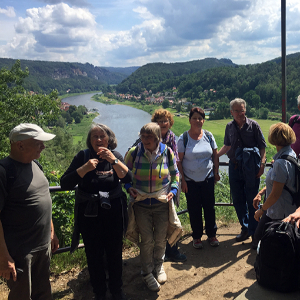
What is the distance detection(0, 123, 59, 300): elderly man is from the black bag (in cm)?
157

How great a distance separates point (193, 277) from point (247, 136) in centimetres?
170

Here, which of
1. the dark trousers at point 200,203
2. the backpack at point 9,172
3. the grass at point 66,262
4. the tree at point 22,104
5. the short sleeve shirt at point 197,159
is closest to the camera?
the backpack at point 9,172

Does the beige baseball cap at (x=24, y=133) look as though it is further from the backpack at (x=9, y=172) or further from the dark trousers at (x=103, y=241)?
the dark trousers at (x=103, y=241)

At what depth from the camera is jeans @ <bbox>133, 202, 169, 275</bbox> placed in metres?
2.71

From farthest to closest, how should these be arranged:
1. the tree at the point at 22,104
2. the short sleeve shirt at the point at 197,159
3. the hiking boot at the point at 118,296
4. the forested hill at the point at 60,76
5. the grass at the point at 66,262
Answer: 1. the forested hill at the point at 60,76
2. the tree at the point at 22,104
3. the short sleeve shirt at the point at 197,159
4. the grass at the point at 66,262
5. the hiking boot at the point at 118,296

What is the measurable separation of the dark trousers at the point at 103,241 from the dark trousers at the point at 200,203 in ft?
3.84

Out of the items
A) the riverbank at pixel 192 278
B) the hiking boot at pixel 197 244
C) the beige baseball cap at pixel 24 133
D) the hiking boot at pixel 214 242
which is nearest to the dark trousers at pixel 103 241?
the riverbank at pixel 192 278

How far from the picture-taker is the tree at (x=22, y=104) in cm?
1647

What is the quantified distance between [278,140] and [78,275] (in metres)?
2.32

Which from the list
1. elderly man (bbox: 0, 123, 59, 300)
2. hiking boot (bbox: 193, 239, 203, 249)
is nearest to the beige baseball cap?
elderly man (bbox: 0, 123, 59, 300)

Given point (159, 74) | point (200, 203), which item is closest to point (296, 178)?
point (200, 203)

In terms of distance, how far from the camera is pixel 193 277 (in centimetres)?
291

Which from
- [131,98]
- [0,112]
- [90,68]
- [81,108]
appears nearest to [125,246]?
[0,112]

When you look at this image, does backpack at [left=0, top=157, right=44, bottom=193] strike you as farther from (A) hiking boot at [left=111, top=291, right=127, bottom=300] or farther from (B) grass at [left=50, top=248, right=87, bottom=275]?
(B) grass at [left=50, top=248, right=87, bottom=275]
